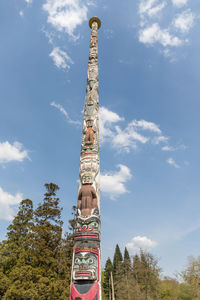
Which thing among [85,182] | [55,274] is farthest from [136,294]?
[85,182]

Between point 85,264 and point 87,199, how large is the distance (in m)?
1.98

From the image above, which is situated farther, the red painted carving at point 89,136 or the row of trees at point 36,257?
the row of trees at point 36,257

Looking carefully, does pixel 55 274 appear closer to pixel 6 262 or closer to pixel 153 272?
pixel 6 262

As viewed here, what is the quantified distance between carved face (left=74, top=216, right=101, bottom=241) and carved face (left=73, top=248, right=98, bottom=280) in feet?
1.17

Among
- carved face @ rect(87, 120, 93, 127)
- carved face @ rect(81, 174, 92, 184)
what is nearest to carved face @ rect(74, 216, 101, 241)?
carved face @ rect(81, 174, 92, 184)

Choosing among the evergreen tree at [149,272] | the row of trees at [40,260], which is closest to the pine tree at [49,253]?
the row of trees at [40,260]

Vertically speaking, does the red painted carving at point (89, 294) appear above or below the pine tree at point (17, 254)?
below

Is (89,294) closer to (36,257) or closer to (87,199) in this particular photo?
(87,199)

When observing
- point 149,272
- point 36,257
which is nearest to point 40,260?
point 36,257

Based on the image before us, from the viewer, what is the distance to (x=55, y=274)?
16.4 m

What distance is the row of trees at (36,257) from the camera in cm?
1430

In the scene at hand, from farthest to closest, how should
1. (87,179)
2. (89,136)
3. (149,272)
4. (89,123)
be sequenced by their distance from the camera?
1. (149,272)
2. (89,123)
3. (89,136)
4. (87,179)

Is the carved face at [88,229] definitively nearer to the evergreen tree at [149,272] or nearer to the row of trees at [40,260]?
the row of trees at [40,260]

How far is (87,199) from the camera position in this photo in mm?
7340
